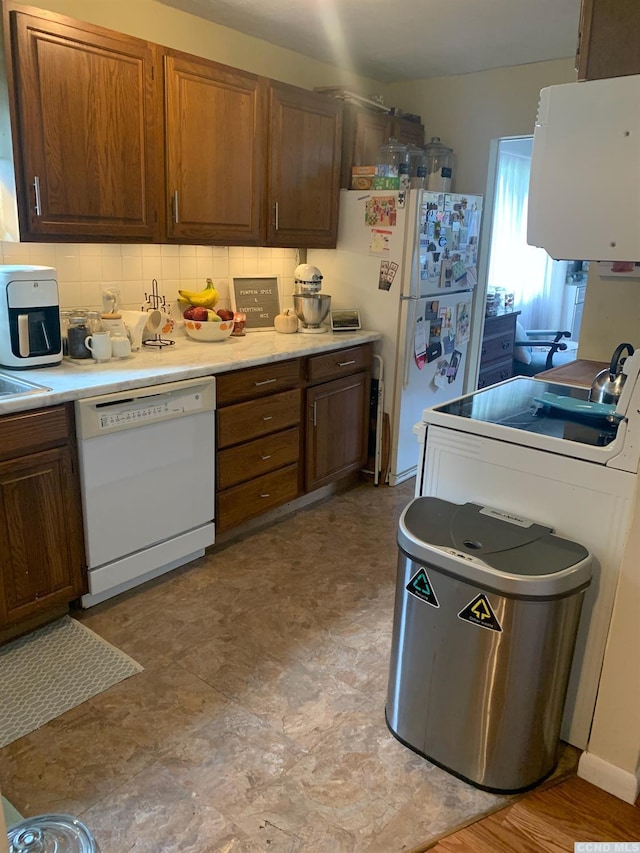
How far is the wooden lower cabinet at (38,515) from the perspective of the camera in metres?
2.08

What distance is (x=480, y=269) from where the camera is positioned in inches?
165

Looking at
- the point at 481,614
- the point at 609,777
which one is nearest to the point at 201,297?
the point at 481,614

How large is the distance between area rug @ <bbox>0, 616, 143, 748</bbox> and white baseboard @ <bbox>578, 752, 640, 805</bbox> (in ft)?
4.57

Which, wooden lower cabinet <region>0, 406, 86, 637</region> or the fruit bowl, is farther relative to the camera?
the fruit bowl

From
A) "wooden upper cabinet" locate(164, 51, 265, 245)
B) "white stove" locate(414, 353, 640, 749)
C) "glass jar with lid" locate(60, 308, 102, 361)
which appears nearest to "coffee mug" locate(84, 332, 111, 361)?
"glass jar with lid" locate(60, 308, 102, 361)

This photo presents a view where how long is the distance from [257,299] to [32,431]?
1.75 meters

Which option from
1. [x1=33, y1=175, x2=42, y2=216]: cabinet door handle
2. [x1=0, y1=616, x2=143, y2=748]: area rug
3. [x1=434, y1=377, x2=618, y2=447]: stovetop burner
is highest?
[x1=33, y1=175, x2=42, y2=216]: cabinet door handle

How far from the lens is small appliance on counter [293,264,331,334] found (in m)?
3.50

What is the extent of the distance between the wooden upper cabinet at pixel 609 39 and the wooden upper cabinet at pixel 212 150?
5.35 feet

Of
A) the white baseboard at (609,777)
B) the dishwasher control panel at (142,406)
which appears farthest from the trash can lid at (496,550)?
the dishwasher control panel at (142,406)

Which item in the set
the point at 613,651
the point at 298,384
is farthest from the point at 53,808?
the point at 298,384

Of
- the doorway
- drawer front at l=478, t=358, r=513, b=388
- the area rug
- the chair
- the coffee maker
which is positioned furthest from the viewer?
the doorway

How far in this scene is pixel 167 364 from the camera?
8.59 feet

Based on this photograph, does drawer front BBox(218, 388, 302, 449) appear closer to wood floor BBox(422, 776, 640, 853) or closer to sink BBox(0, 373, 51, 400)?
sink BBox(0, 373, 51, 400)
